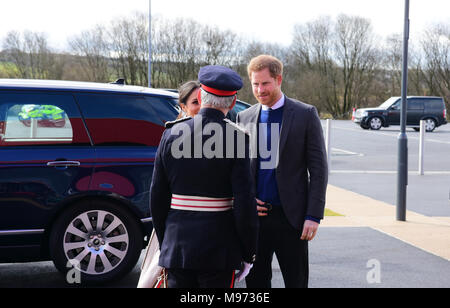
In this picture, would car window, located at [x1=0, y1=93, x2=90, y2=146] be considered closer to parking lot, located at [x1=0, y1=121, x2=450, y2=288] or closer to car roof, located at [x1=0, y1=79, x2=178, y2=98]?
car roof, located at [x1=0, y1=79, x2=178, y2=98]

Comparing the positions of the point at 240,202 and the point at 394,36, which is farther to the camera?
the point at 394,36

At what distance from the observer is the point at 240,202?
9.25 feet

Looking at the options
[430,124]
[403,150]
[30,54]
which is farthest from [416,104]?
[30,54]

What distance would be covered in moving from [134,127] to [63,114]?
0.62m

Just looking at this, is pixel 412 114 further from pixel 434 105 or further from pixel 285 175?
pixel 285 175

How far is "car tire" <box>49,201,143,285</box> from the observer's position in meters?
5.10

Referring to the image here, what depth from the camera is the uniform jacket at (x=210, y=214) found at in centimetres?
282

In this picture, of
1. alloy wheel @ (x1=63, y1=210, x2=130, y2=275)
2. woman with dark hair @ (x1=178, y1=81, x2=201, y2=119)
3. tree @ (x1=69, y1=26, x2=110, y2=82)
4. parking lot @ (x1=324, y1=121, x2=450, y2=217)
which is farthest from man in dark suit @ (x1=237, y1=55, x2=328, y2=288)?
tree @ (x1=69, y1=26, x2=110, y2=82)

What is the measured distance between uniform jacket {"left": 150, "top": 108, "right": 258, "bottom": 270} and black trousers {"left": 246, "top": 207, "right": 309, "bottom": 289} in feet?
2.25

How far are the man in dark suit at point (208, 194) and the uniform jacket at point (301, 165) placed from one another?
70 cm

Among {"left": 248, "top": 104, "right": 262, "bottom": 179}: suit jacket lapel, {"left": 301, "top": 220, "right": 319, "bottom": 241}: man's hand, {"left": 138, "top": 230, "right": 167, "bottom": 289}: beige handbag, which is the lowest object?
{"left": 138, "top": 230, "right": 167, "bottom": 289}: beige handbag

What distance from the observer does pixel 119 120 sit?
5.34 meters
